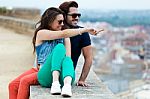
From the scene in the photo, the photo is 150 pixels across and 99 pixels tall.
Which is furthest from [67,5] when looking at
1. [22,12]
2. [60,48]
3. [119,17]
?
[119,17]

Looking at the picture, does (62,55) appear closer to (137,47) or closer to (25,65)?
(25,65)

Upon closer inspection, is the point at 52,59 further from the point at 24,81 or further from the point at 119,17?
the point at 119,17

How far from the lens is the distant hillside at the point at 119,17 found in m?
28.6

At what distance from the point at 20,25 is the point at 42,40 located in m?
10.0

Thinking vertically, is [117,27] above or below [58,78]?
below

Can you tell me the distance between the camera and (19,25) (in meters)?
14.0

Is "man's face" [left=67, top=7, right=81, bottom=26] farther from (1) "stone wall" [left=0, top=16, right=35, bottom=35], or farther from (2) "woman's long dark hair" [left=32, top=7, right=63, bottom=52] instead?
(1) "stone wall" [left=0, top=16, right=35, bottom=35]

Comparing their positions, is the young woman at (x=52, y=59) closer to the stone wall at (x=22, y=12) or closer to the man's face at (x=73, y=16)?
the man's face at (x=73, y=16)

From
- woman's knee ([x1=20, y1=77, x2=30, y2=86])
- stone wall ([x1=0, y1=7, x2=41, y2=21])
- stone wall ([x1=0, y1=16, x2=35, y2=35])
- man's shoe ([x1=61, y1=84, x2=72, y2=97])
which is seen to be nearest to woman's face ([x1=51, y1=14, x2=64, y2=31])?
woman's knee ([x1=20, y1=77, x2=30, y2=86])

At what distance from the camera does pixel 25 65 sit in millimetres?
7449

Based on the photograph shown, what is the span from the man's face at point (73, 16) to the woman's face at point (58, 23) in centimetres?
12

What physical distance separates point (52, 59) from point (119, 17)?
28142 mm

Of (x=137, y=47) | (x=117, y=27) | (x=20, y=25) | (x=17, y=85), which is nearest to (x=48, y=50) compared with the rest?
(x=17, y=85)

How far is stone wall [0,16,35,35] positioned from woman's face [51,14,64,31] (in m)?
8.60
